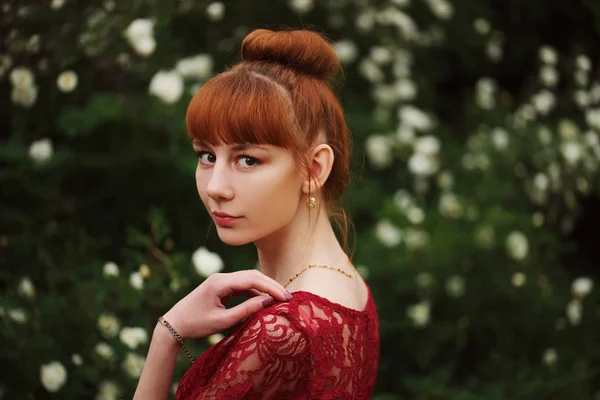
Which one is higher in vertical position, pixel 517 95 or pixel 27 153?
pixel 27 153

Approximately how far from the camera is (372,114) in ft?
13.9

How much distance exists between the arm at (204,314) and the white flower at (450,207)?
2177 millimetres

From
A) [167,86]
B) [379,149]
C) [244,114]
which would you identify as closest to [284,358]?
[244,114]

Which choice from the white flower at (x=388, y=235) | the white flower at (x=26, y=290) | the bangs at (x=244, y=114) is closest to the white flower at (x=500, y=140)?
the white flower at (x=388, y=235)

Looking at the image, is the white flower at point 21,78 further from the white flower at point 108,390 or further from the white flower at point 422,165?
the white flower at point 422,165

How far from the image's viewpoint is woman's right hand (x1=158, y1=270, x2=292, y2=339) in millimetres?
1656

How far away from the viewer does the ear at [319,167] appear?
5.87 ft

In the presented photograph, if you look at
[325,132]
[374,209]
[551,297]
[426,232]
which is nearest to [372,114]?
[374,209]

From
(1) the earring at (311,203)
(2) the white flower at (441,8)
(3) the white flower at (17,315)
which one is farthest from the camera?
(2) the white flower at (441,8)

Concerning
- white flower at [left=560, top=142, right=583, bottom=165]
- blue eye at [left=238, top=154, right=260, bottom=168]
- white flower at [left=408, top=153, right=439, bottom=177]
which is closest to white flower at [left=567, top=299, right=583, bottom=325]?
white flower at [left=560, top=142, right=583, bottom=165]

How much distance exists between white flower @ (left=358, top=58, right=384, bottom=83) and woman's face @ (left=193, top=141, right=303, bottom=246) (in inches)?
103

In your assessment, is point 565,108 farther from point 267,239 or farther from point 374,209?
point 267,239

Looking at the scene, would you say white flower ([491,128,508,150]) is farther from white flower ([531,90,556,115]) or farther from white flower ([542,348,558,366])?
white flower ([542,348,558,366])

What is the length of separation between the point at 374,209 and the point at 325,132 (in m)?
2.07
